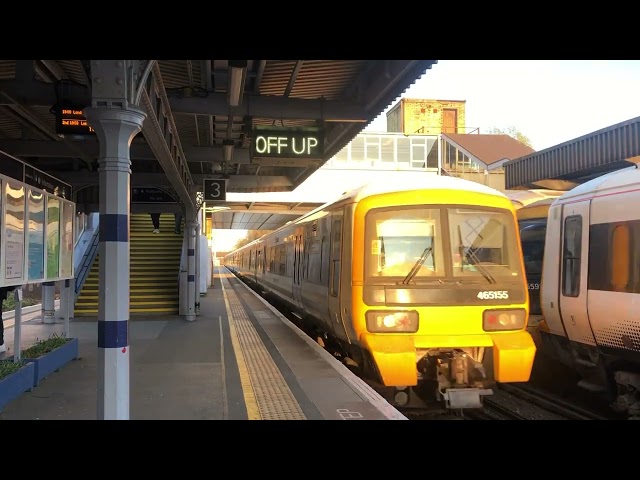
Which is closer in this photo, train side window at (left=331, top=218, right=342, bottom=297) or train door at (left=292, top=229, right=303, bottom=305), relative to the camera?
train side window at (left=331, top=218, right=342, bottom=297)

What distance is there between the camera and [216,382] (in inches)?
262

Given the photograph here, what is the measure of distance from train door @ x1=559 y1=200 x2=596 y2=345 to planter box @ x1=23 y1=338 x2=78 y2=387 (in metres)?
6.32

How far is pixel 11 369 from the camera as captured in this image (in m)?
5.87

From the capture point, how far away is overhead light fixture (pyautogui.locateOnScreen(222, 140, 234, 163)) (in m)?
10.5

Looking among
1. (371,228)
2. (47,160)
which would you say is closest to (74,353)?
(371,228)

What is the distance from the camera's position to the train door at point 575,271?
641 centimetres

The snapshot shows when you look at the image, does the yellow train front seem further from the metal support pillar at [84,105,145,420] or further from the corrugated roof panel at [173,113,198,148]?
the corrugated roof panel at [173,113,198,148]

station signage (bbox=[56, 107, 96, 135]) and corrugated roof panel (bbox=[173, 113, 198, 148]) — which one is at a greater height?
corrugated roof panel (bbox=[173, 113, 198, 148])

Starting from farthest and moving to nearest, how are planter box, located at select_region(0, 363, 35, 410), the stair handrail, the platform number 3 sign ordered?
the stair handrail → the platform number 3 sign → planter box, located at select_region(0, 363, 35, 410)

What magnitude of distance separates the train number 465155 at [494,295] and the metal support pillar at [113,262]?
3.70 m

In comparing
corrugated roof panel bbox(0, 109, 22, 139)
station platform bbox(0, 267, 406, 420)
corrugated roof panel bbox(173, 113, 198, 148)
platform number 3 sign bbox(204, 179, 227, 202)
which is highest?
corrugated roof panel bbox(173, 113, 198, 148)

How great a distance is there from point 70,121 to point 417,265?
14.3ft

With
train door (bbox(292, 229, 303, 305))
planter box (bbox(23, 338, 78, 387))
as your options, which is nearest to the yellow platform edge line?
train door (bbox(292, 229, 303, 305))

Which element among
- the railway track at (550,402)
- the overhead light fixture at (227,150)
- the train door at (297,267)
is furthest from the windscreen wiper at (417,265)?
the overhead light fixture at (227,150)
